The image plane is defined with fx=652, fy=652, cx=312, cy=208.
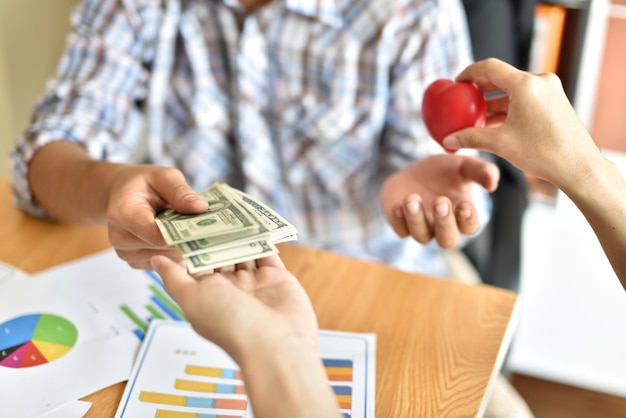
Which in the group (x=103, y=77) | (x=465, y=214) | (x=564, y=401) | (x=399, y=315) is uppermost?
(x=103, y=77)

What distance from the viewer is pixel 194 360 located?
2.85 ft

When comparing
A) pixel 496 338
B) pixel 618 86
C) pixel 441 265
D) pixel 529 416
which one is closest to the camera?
pixel 496 338

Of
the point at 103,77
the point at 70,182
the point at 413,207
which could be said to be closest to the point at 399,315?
the point at 413,207

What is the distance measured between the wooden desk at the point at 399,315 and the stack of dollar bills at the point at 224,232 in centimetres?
21

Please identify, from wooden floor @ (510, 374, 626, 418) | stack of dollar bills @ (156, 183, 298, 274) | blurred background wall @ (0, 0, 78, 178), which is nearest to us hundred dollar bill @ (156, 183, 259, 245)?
stack of dollar bills @ (156, 183, 298, 274)

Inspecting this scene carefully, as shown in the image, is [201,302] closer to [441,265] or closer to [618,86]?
[441,265]

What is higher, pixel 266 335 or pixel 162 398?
pixel 266 335

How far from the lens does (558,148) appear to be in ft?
2.73

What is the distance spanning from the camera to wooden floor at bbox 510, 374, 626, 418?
186 cm

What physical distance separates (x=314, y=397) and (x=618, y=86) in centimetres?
143

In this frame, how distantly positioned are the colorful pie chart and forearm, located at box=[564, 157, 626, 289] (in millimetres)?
709

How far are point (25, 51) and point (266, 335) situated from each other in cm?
139

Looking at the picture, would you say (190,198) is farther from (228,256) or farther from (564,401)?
(564,401)

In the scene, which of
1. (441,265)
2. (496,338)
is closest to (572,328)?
(441,265)
